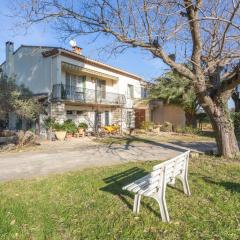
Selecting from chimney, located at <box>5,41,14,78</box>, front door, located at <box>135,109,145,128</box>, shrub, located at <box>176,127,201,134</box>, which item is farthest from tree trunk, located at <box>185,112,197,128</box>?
chimney, located at <box>5,41,14,78</box>

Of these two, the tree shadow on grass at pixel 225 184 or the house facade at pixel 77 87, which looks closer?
the tree shadow on grass at pixel 225 184

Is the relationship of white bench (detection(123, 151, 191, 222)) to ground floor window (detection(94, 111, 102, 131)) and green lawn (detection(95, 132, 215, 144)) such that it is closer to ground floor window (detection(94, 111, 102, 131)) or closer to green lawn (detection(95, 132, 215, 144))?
green lawn (detection(95, 132, 215, 144))

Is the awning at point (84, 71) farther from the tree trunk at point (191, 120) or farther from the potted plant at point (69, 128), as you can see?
the tree trunk at point (191, 120)

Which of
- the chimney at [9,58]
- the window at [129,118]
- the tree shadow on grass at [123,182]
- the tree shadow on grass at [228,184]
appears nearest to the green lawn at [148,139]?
the window at [129,118]

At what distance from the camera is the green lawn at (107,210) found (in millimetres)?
4414

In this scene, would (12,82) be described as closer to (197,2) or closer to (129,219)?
(197,2)

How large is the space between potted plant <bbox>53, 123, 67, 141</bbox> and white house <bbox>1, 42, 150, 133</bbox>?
0.94 metres

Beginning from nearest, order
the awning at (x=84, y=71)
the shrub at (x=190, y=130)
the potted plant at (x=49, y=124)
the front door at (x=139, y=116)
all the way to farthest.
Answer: the potted plant at (x=49, y=124) → the awning at (x=84, y=71) → the shrub at (x=190, y=130) → the front door at (x=139, y=116)

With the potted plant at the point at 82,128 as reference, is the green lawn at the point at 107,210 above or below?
below

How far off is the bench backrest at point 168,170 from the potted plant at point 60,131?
15231 millimetres

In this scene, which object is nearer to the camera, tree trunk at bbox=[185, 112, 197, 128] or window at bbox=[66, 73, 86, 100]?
window at bbox=[66, 73, 86, 100]

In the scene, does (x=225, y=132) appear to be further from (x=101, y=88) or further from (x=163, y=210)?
(x=101, y=88)

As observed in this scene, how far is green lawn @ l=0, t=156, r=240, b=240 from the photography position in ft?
14.5

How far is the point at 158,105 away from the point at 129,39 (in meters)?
24.3
